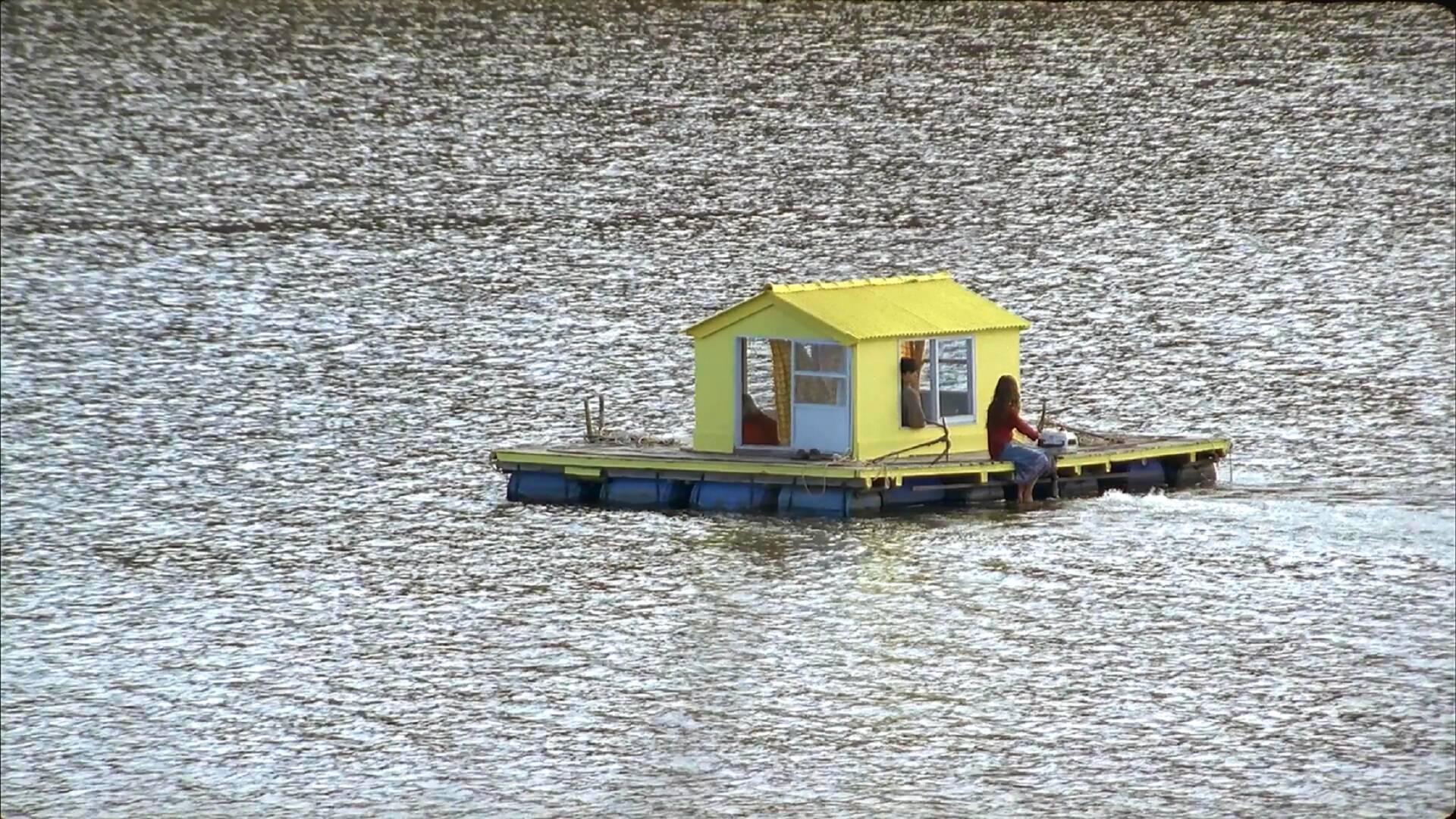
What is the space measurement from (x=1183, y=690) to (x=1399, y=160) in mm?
74385

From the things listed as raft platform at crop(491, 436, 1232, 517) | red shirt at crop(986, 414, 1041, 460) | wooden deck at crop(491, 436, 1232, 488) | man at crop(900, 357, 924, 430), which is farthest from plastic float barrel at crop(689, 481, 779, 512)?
red shirt at crop(986, 414, 1041, 460)

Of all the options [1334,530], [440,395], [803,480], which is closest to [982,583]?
[803,480]

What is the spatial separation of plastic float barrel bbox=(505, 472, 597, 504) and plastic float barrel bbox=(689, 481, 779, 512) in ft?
8.21

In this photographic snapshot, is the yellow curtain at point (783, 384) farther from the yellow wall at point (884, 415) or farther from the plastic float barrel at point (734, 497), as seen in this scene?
the plastic float barrel at point (734, 497)

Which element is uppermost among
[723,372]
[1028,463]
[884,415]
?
[723,372]

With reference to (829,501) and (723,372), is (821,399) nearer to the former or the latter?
(723,372)

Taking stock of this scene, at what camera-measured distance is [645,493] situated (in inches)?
1518

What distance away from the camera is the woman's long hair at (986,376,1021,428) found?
3744 centimetres

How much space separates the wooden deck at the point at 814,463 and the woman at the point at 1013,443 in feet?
0.65

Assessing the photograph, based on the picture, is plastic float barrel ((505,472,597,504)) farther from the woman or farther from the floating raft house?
the woman

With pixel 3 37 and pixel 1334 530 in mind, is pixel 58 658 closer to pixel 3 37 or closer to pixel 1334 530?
pixel 1334 530

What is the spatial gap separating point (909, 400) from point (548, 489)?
20.3ft

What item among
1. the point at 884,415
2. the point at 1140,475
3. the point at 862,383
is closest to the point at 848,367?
the point at 862,383

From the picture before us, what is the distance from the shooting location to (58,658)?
106 ft
